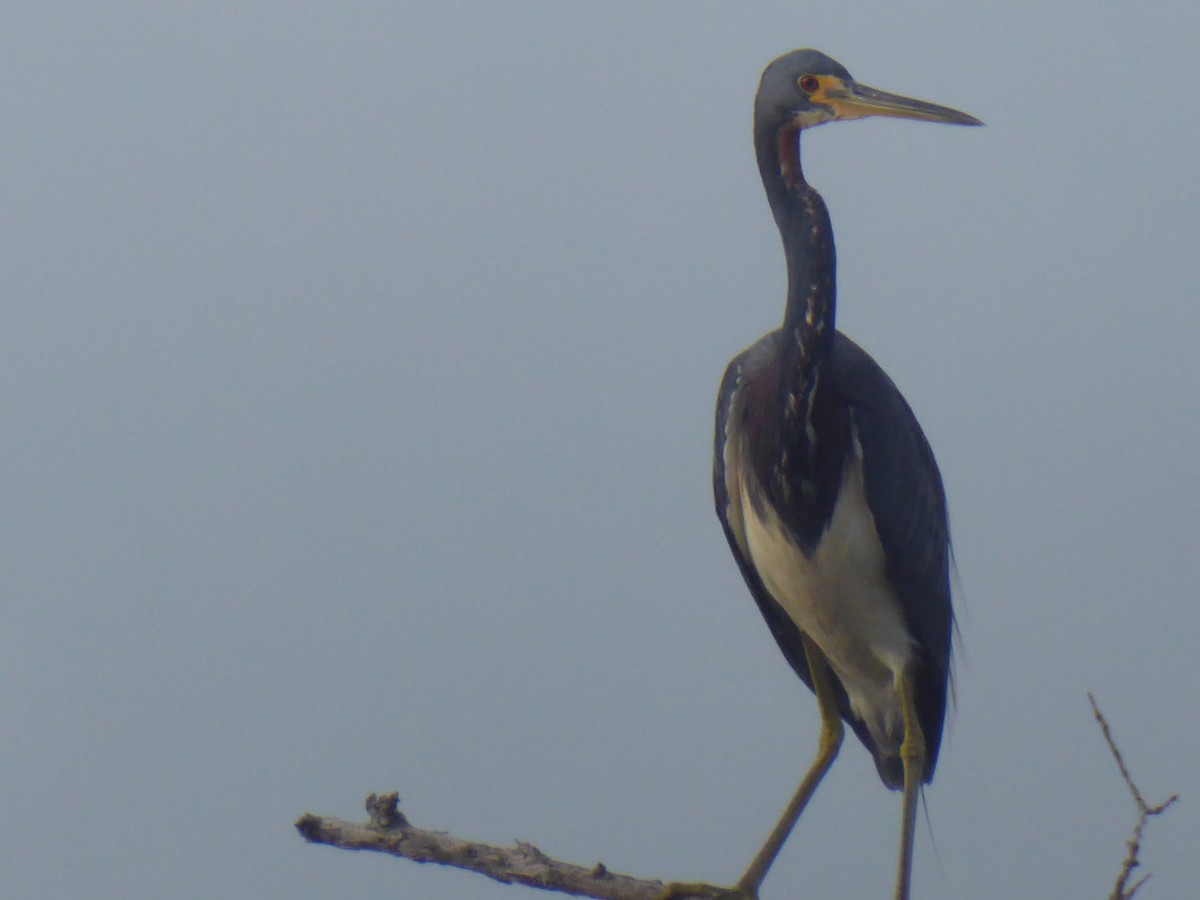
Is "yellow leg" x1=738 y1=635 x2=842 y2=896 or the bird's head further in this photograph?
"yellow leg" x1=738 y1=635 x2=842 y2=896

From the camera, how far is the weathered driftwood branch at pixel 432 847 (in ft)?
6.24

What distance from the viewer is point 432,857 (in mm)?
1919

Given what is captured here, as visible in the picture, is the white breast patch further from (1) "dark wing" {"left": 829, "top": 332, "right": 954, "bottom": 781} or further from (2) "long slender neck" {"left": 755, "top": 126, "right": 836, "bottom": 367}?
(2) "long slender neck" {"left": 755, "top": 126, "right": 836, "bottom": 367}

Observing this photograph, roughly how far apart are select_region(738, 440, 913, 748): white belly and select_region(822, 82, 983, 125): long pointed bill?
51cm

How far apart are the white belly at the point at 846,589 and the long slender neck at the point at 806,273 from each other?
223 millimetres

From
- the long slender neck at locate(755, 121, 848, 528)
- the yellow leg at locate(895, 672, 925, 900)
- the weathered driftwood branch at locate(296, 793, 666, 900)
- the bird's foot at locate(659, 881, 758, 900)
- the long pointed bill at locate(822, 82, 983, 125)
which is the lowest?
the bird's foot at locate(659, 881, 758, 900)

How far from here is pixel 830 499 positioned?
85.0 inches

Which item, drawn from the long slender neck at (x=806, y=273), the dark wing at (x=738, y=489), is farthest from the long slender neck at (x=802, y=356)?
the dark wing at (x=738, y=489)

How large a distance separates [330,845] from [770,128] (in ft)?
3.86

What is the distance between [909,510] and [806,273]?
0.46 m

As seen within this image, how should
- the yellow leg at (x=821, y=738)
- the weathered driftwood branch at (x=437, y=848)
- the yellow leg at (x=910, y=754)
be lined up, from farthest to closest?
the yellow leg at (x=821, y=738) < the yellow leg at (x=910, y=754) < the weathered driftwood branch at (x=437, y=848)

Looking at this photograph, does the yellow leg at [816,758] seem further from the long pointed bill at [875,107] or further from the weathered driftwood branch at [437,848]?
the long pointed bill at [875,107]

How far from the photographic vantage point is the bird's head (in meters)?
2.12

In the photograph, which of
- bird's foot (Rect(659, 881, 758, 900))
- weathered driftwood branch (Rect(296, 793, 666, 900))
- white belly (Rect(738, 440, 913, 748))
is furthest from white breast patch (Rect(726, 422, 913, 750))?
weathered driftwood branch (Rect(296, 793, 666, 900))
